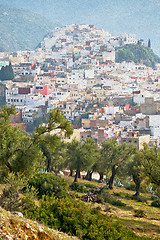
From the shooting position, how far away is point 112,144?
29.6 m

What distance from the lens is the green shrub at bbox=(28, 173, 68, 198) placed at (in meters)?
18.1

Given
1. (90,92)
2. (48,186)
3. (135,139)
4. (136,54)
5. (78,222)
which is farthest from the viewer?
(136,54)

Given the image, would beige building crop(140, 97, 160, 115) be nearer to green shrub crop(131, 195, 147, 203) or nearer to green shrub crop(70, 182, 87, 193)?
green shrub crop(131, 195, 147, 203)

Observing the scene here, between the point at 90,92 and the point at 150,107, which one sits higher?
the point at 90,92

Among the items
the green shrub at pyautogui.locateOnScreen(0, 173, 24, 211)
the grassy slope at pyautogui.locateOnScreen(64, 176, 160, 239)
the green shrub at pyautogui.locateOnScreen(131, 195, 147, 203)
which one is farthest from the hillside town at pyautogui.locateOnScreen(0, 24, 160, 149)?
the green shrub at pyautogui.locateOnScreen(0, 173, 24, 211)

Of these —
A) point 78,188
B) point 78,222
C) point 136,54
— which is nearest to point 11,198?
point 78,222

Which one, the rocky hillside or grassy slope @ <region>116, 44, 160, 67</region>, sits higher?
grassy slope @ <region>116, 44, 160, 67</region>

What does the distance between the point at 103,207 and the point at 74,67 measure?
3917 inches

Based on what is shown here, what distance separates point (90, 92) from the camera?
287 ft

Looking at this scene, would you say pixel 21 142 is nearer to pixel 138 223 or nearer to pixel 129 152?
pixel 138 223

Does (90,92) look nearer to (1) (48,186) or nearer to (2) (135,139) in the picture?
(2) (135,139)

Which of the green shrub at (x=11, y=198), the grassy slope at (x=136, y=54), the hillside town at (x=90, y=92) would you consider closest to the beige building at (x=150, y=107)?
the hillside town at (x=90, y=92)

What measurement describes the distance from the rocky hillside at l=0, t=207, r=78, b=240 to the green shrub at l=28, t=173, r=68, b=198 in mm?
8150

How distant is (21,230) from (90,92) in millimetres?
78878
